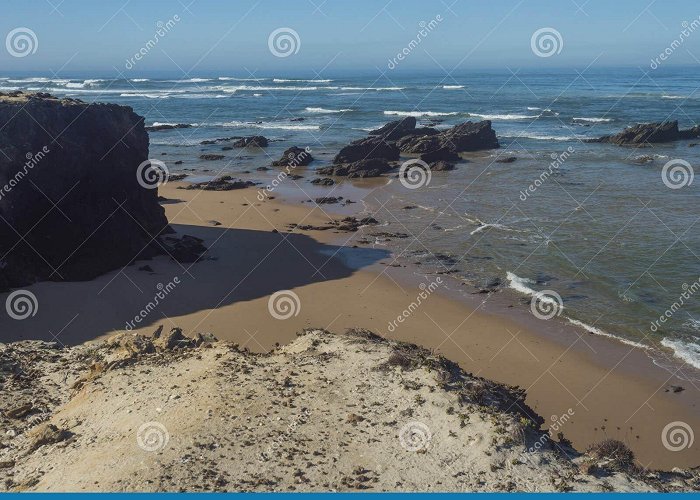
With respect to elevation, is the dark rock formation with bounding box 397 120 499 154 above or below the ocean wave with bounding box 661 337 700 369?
above

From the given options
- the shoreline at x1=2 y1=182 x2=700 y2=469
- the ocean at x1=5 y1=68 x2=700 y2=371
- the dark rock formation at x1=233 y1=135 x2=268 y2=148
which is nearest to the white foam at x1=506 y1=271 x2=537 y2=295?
the ocean at x1=5 y1=68 x2=700 y2=371

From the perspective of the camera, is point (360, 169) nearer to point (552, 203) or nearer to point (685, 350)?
point (552, 203)

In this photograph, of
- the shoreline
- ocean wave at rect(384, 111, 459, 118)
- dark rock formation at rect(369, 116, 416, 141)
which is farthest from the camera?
ocean wave at rect(384, 111, 459, 118)

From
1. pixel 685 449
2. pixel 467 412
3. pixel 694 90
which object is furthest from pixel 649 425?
pixel 694 90

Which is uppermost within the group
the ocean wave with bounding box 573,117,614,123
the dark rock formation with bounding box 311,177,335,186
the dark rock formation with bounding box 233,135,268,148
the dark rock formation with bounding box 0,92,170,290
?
the ocean wave with bounding box 573,117,614,123

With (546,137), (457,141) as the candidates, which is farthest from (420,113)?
(457,141)

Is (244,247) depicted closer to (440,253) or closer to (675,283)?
(440,253)

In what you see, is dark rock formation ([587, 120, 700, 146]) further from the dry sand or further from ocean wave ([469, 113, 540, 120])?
the dry sand

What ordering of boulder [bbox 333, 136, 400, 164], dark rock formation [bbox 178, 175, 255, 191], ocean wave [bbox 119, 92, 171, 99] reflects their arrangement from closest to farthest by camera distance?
dark rock formation [bbox 178, 175, 255, 191] → boulder [bbox 333, 136, 400, 164] → ocean wave [bbox 119, 92, 171, 99]
